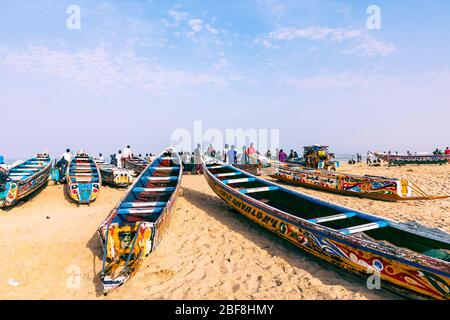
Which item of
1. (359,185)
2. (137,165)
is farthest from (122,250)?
(137,165)

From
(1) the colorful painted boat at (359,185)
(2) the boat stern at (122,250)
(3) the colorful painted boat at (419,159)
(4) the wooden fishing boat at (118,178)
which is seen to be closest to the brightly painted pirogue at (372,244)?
(2) the boat stern at (122,250)

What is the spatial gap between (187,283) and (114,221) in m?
2.95

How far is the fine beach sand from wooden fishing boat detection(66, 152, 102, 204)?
0.68 metres

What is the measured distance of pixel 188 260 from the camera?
19.9 feet

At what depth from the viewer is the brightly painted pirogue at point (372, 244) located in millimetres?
3773

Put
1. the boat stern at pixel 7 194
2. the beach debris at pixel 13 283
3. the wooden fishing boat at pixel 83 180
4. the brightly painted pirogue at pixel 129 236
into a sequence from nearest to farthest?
the brightly painted pirogue at pixel 129 236
the beach debris at pixel 13 283
the boat stern at pixel 7 194
the wooden fishing boat at pixel 83 180

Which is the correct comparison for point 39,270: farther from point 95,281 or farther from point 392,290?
point 392,290

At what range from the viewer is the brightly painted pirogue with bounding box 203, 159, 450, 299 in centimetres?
377

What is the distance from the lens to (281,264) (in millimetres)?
5734

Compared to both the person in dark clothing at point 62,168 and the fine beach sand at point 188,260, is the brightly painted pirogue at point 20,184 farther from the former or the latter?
the person in dark clothing at point 62,168

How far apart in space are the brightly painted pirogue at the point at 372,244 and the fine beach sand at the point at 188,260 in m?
0.49

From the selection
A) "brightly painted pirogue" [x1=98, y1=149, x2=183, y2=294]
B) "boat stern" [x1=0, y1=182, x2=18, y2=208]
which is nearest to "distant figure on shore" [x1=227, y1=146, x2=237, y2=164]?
"brightly painted pirogue" [x1=98, y1=149, x2=183, y2=294]

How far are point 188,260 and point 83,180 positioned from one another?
26.9 ft
